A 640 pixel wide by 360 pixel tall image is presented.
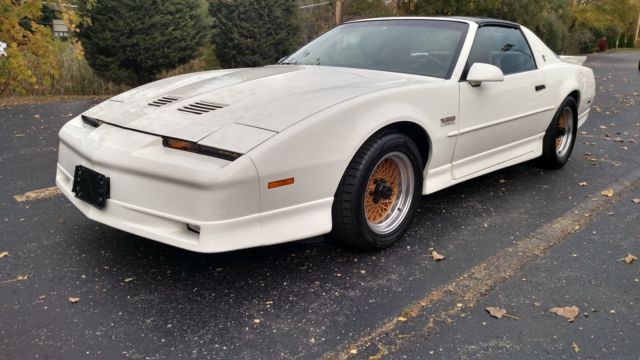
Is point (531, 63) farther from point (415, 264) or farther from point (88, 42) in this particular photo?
point (88, 42)

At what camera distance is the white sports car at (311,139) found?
254cm

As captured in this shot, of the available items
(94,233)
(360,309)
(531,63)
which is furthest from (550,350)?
(531,63)

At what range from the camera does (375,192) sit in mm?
3230

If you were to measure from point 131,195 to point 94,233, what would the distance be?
0.96 metres

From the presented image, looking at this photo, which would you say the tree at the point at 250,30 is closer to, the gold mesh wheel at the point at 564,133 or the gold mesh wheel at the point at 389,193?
the gold mesh wheel at the point at 564,133

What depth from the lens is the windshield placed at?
12.5 feet

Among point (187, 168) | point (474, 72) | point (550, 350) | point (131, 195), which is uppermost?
point (474, 72)

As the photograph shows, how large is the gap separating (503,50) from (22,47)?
7439 millimetres

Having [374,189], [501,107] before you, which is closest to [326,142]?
[374,189]

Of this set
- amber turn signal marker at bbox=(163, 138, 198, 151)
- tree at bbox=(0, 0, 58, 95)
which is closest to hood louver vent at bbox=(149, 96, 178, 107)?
amber turn signal marker at bbox=(163, 138, 198, 151)

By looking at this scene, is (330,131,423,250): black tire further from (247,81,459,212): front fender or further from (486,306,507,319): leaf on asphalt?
(486,306,507,319): leaf on asphalt

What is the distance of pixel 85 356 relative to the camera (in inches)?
87.7

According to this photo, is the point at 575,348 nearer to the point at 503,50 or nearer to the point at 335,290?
the point at 335,290

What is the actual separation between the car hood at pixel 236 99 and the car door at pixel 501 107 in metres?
0.50
